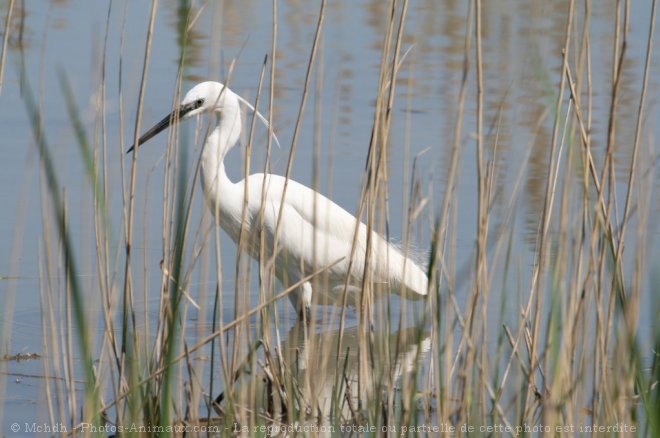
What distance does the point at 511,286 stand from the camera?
4.53m

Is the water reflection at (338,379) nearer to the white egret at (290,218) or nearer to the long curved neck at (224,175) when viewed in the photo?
the white egret at (290,218)

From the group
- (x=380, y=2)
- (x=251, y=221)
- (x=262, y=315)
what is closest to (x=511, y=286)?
(x=251, y=221)

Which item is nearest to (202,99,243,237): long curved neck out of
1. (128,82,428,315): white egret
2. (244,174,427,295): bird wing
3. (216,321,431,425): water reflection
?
(128,82,428,315): white egret

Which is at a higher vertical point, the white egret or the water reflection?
the white egret

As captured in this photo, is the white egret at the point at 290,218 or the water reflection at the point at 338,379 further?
the white egret at the point at 290,218

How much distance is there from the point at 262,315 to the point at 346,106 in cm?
401

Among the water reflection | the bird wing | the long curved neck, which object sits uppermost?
the long curved neck

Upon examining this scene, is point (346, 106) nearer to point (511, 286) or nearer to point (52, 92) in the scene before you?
point (52, 92)

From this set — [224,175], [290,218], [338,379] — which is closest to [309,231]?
[290,218]

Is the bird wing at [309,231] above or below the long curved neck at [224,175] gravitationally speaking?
below

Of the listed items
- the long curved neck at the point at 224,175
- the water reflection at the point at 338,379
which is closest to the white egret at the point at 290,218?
the long curved neck at the point at 224,175

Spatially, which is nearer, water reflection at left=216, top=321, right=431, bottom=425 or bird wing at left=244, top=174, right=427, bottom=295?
water reflection at left=216, top=321, right=431, bottom=425

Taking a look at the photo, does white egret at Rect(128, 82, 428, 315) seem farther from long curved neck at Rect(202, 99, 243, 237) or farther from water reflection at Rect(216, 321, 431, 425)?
water reflection at Rect(216, 321, 431, 425)

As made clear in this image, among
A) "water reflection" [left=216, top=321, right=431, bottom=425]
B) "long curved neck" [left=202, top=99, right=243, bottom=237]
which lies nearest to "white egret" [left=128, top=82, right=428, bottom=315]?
"long curved neck" [left=202, top=99, right=243, bottom=237]
